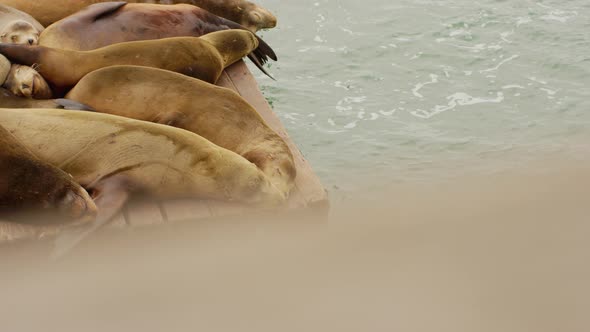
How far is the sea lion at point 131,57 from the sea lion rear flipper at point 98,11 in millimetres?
725

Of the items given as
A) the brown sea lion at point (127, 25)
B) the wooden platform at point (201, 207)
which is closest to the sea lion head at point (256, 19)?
the brown sea lion at point (127, 25)

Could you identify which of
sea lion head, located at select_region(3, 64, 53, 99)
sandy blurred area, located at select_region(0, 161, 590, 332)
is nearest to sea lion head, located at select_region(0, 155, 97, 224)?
sea lion head, located at select_region(3, 64, 53, 99)

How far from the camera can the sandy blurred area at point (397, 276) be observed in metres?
0.33

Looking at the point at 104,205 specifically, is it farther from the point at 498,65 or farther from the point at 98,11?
the point at 498,65

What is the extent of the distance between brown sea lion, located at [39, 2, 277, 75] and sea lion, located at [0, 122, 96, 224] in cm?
205

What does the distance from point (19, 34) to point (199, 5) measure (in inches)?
69.3

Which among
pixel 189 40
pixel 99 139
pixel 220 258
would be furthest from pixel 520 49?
pixel 220 258

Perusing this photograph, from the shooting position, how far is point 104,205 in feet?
10.9

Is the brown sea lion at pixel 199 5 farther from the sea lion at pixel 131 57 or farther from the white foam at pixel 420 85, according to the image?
the white foam at pixel 420 85

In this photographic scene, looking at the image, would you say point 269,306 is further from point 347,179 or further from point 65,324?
Result: point 347,179

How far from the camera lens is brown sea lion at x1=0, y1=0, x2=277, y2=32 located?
5723mm

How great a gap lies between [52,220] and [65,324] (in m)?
3.00

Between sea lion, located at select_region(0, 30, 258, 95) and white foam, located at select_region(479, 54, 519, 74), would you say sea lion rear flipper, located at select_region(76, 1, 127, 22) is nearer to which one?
sea lion, located at select_region(0, 30, 258, 95)

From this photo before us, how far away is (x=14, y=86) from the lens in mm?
4250
